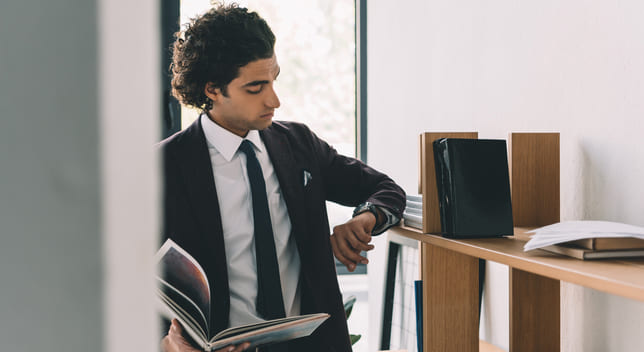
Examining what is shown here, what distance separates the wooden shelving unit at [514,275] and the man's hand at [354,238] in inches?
5.3

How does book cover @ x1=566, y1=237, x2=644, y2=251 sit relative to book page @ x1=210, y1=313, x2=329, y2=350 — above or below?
above

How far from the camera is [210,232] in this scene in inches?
48.5

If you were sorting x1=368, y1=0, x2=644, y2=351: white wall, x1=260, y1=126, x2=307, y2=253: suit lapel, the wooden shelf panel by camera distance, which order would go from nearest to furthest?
the wooden shelf panel < x1=368, y1=0, x2=644, y2=351: white wall < x1=260, y1=126, x2=307, y2=253: suit lapel

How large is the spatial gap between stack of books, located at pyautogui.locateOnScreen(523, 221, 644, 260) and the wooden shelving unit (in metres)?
0.22

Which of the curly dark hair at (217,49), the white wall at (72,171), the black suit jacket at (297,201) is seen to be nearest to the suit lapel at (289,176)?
the black suit jacket at (297,201)

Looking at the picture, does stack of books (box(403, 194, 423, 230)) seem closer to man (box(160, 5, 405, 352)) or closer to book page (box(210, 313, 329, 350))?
man (box(160, 5, 405, 352))

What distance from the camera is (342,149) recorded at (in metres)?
2.90

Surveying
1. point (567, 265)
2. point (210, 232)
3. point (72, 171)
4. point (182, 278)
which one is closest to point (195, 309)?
point (182, 278)

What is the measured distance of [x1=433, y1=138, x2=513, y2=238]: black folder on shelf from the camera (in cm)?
113

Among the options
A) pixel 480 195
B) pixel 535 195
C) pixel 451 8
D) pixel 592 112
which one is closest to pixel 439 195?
pixel 480 195

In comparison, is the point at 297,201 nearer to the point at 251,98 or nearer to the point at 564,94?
the point at 251,98

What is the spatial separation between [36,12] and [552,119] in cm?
143

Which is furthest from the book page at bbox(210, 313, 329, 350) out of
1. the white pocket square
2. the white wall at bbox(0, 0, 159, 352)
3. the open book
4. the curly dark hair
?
the white wall at bbox(0, 0, 159, 352)

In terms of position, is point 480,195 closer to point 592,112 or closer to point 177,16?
point 592,112
